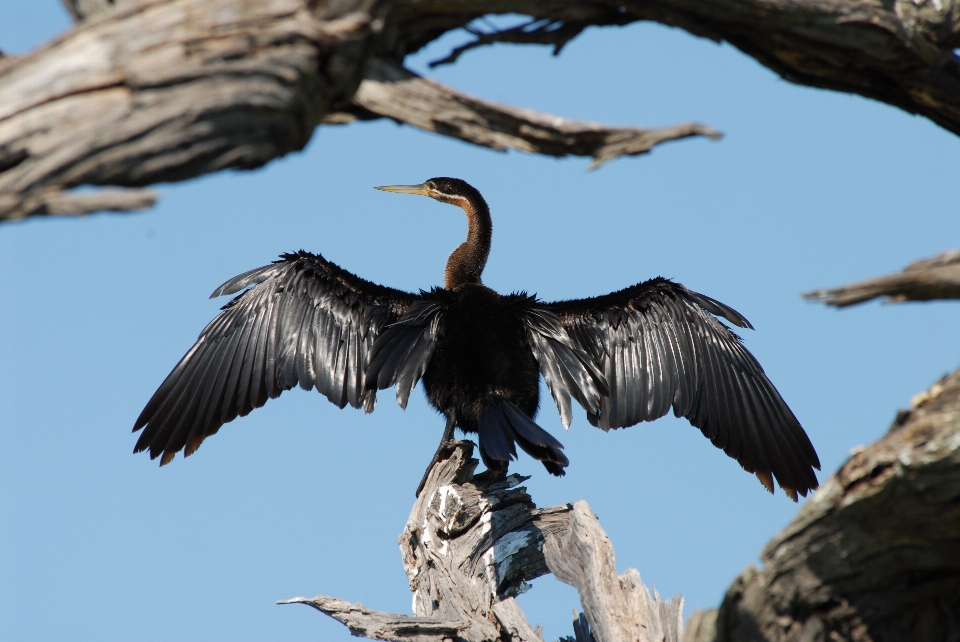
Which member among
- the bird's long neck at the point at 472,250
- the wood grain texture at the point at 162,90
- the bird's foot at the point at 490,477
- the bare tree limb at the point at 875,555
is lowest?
the bare tree limb at the point at 875,555

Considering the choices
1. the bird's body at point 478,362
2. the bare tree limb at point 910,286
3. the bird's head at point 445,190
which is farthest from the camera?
the bird's head at point 445,190

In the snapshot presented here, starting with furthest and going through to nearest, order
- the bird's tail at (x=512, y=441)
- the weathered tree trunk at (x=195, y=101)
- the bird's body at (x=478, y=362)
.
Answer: the bird's body at (x=478, y=362) < the bird's tail at (x=512, y=441) < the weathered tree trunk at (x=195, y=101)

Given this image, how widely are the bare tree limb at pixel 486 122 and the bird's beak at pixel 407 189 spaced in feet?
14.0

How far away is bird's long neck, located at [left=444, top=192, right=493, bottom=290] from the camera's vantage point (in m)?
6.17

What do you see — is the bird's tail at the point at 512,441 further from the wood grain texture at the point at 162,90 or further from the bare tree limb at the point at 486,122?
the wood grain texture at the point at 162,90

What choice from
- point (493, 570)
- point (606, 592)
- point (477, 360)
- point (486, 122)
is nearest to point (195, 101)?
point (486, 122)

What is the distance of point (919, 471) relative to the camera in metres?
2.22

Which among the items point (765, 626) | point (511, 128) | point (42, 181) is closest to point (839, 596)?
point (765, 626)

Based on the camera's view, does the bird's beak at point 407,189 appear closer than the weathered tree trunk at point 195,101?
No

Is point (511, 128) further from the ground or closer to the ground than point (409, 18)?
closer to the ground

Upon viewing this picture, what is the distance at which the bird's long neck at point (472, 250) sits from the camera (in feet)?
20.2

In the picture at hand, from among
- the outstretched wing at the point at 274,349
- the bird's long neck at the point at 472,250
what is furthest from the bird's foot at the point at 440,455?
the bird's long neck at the point at 472,250

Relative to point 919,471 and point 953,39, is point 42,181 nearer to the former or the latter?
point 919,471

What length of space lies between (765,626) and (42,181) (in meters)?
2.07
